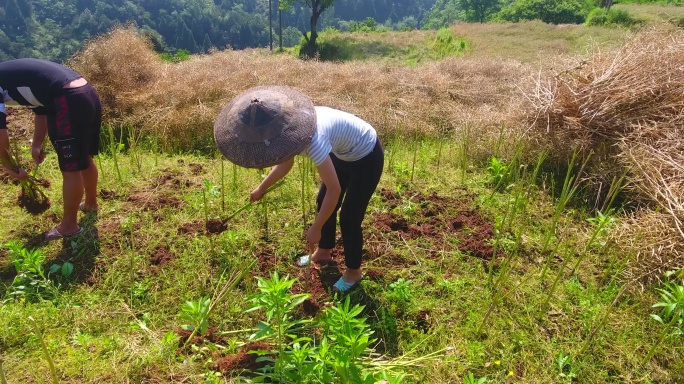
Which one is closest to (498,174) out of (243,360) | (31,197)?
(243,360)

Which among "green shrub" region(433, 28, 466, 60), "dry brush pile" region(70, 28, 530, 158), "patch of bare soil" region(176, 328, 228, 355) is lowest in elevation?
"patch of bare soil" region(176, 328, 228, 355)

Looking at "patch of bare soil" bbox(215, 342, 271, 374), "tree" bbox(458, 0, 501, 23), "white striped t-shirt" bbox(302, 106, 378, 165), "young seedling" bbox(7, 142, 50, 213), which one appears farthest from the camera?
"tree" bbox(458, 0, 501, 23)

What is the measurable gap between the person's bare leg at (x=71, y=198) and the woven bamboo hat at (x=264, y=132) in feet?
4.94

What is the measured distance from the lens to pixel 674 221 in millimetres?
2428

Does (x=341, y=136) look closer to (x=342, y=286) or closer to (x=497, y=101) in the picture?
(x=342, y=286)

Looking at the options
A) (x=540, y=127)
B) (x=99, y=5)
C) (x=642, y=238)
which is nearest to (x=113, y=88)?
(x=540, y=127)

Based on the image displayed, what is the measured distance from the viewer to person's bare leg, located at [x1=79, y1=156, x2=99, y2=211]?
268 cm

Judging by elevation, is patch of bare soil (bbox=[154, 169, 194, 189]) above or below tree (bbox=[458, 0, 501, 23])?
below

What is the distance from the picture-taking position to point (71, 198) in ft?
8.11

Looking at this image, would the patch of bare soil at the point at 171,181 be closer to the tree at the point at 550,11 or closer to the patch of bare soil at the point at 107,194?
the patch of bare soil at the point at 107,194

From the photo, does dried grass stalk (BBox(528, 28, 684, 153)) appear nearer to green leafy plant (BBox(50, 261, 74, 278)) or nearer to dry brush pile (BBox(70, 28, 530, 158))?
dry brush pile (BBox(70, 28, 530, 158))

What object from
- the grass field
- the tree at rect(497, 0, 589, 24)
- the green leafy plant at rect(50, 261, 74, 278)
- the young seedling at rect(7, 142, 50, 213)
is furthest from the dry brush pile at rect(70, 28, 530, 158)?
the tree at rect(497, 0, 589, 24)

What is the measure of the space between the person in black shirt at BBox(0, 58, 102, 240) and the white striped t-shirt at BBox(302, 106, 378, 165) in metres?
1.59

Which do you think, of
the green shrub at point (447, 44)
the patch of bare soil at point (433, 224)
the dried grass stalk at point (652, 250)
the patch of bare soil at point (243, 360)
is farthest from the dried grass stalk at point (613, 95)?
the green shrub at point (447, 44)
